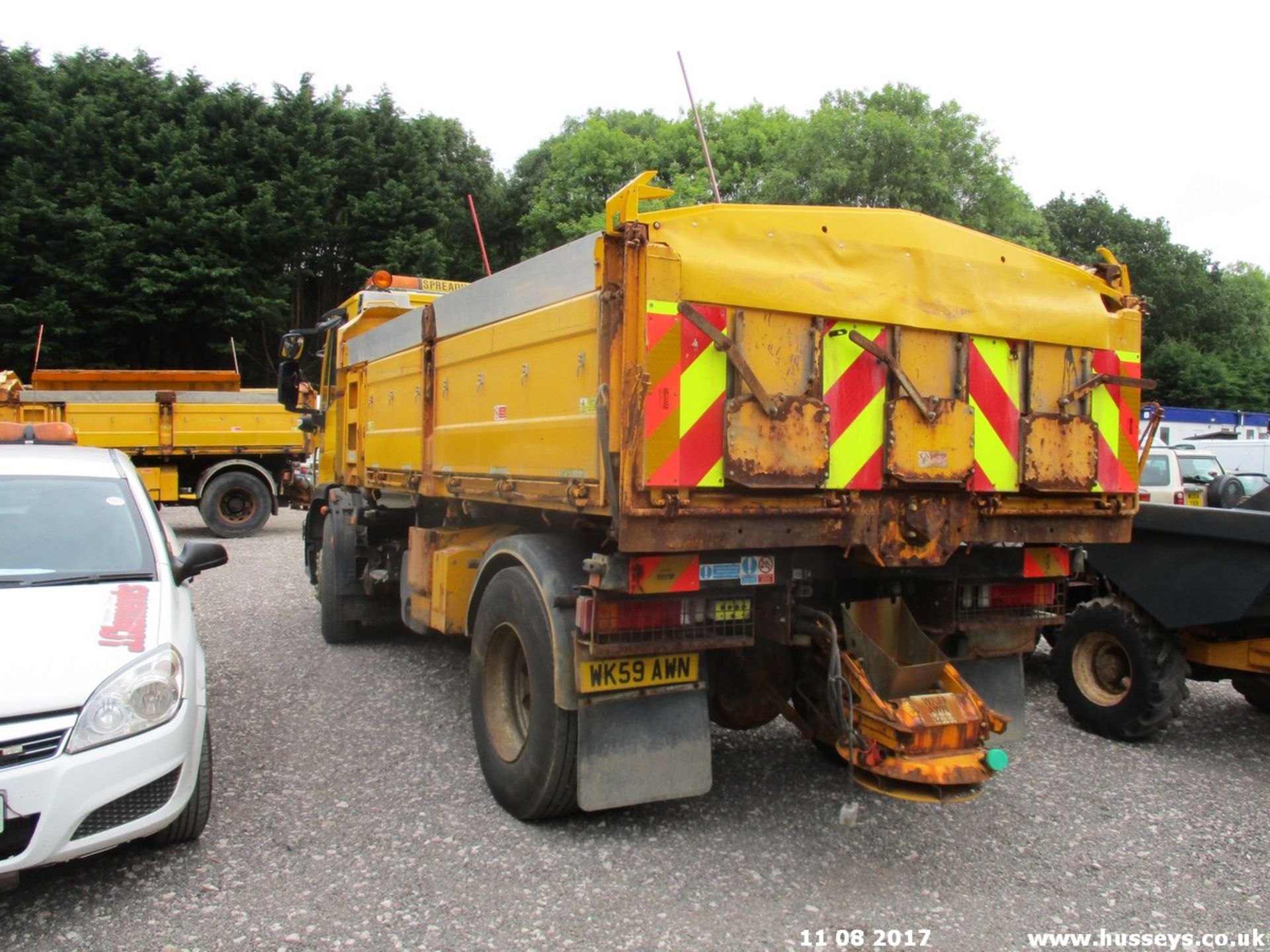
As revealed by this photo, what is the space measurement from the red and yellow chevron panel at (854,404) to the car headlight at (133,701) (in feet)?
8.31

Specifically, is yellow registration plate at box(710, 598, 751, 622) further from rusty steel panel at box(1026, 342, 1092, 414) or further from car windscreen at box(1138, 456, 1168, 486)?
car windscreen at box(1138, 456, 1168, 486)

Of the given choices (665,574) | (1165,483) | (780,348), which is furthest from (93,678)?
(1165,483)

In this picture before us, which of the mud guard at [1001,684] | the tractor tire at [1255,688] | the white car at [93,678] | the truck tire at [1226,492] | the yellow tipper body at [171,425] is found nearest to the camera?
the white car at [93,678]

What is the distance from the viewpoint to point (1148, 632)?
17.6ft

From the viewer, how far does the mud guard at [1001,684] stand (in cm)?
459

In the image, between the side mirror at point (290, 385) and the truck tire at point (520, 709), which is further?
the side mirror at point (290, 385)

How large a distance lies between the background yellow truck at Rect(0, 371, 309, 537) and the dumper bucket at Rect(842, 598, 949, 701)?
12669 millimetres

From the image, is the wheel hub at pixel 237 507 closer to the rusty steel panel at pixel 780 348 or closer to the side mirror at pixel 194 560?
the side mirror at pixel 194 560

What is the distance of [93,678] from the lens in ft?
10.8

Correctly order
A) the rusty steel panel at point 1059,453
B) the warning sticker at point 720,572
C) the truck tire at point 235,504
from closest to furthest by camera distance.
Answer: the warning sticker at point 720,572, the rusty steel panel at point 1059,453, the truck tire at point 235,504

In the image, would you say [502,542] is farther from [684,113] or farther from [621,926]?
[684,113]

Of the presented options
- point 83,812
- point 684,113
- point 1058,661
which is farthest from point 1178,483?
point 684,113

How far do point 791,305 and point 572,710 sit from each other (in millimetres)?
1795

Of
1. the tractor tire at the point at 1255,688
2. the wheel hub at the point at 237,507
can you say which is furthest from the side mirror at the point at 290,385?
the wheel hub at the point at 237,507
